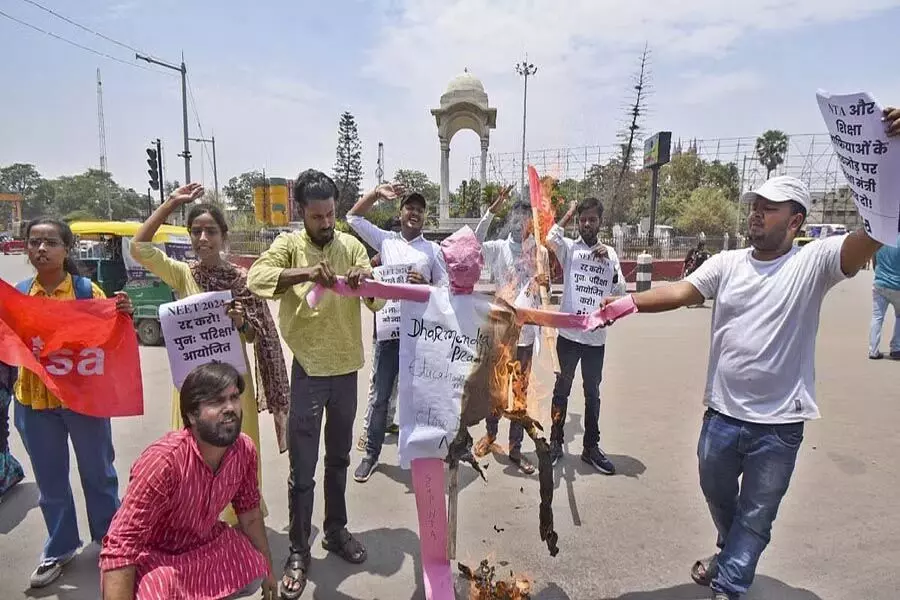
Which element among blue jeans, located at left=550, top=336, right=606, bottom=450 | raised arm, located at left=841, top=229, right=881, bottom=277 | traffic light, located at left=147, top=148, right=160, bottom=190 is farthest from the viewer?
traffic light, located at left=147, top=148, right=160, bottom=190

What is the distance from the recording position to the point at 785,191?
8.23 feet

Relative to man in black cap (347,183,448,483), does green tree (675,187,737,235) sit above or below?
above

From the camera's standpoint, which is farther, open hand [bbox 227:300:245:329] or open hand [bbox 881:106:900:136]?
open hand [bbox 227:300:245:329]

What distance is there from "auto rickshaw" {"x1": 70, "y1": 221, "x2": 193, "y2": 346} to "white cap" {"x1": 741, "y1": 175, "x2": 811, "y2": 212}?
28.4 ft

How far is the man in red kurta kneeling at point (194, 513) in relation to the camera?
1988 millimetres

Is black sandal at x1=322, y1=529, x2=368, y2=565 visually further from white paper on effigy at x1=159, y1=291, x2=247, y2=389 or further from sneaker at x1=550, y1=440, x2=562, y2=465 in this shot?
sneaker at x1=550, y1=440, x2=562, y2=465

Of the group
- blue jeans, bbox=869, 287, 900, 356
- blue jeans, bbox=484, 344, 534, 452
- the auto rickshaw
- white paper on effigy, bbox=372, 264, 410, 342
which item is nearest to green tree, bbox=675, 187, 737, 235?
blue jeans, bbox=869, 287, 900, 356

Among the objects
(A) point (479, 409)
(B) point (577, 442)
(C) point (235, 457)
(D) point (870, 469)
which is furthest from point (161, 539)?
(D) point (870, 469)

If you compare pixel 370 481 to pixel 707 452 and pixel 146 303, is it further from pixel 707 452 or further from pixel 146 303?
pixel 146 303

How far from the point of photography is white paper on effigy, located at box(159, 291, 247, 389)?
2855mm

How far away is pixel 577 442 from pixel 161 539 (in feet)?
12.1

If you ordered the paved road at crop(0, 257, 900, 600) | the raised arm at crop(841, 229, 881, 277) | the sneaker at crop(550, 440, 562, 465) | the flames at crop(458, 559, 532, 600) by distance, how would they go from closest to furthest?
the raised arm at crop(841, 229, 881, 277)
the flames at crop(458, 559, 532, 600)
the paved road at crop(0, 257, 900, 600)
the sneaker at crop(550, 440, 562, 465)

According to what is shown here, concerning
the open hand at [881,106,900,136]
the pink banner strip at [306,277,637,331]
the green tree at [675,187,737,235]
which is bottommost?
the pink banner strip at [306,277,637,331]

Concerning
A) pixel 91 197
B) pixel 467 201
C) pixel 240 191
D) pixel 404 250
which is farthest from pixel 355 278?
pixel 91 197
